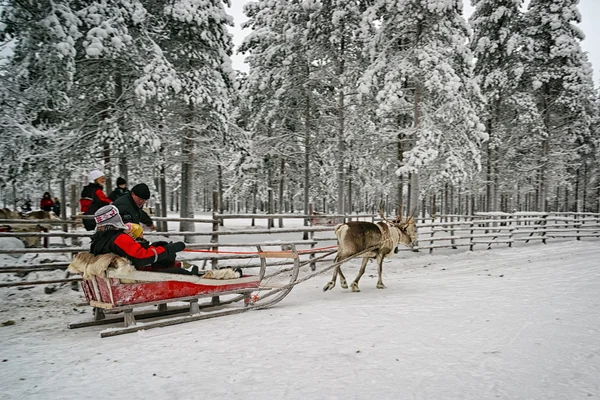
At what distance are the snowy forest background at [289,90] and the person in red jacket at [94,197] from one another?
90.8 inches

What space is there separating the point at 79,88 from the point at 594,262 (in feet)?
55.2

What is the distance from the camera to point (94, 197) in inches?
291

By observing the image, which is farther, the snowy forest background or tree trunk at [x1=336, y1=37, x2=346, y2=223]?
tree trunk at [x1=336, y1=37, x2=346, y2=223]

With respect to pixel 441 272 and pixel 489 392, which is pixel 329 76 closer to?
pixel 441 272

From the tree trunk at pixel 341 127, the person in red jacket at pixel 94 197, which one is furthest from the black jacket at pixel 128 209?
the tree trunk at pixel 341 127

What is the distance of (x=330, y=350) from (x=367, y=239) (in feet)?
12.1

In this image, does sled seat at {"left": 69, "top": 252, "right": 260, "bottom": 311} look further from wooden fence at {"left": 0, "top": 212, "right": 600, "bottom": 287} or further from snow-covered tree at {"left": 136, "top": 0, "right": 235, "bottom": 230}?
snow-covered tree at {"left": 136, "top": 0, "right": 235, "bottom": 230}

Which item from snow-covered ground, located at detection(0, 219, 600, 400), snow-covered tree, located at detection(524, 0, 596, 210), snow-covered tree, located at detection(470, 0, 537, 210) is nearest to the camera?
snow-covered ground, located at detection(0, 219, 600, 400)

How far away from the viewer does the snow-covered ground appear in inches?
134

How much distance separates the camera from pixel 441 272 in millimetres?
10648

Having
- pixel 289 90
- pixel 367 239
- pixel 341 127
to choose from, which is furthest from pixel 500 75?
pixel 367 239

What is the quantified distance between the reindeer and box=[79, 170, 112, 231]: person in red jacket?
4.63m

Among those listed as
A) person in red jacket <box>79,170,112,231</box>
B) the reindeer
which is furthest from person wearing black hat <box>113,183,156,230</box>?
the reindeer

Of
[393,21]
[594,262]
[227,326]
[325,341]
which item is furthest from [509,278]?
[393,21]
